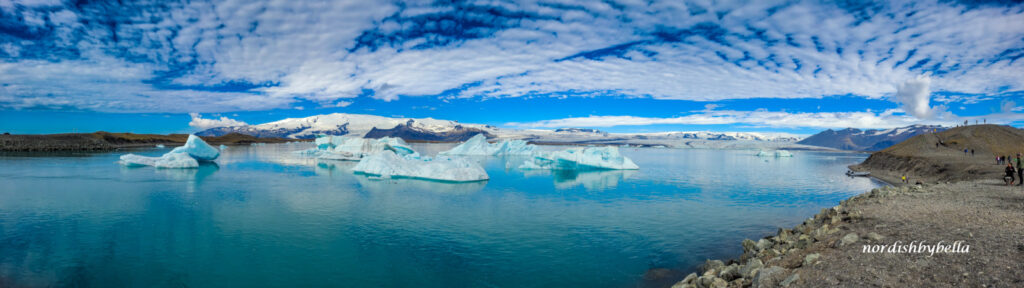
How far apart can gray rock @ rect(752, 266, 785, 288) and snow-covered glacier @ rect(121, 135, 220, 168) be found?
97.3 feet

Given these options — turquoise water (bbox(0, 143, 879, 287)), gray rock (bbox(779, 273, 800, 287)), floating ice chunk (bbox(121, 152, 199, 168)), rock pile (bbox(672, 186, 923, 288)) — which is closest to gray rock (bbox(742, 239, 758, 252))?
rock pile (bbox(672, 186, 923, 288))

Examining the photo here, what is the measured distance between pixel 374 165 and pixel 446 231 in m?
14.3

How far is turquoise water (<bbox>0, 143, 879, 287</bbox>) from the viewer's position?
7.32 meters

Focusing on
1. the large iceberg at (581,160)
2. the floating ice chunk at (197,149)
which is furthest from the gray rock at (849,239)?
the floating ice chunk at (197,149)

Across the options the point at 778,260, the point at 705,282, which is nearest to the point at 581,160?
the point at 778,260

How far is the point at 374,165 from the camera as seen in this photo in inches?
926

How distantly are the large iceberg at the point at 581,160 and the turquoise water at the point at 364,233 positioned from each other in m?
10.5

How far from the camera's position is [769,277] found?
5.06 meters

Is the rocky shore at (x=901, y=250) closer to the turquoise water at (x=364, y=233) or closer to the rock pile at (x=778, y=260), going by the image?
the rock pile at (x=778, y=260)

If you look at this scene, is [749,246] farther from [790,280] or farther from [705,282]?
[790,280]

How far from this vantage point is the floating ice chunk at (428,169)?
20.5 metres

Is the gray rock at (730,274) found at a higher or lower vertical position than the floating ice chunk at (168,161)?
lower

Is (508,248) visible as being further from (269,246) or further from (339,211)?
(339,211)

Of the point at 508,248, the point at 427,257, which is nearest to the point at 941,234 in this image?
the point at 508,248
